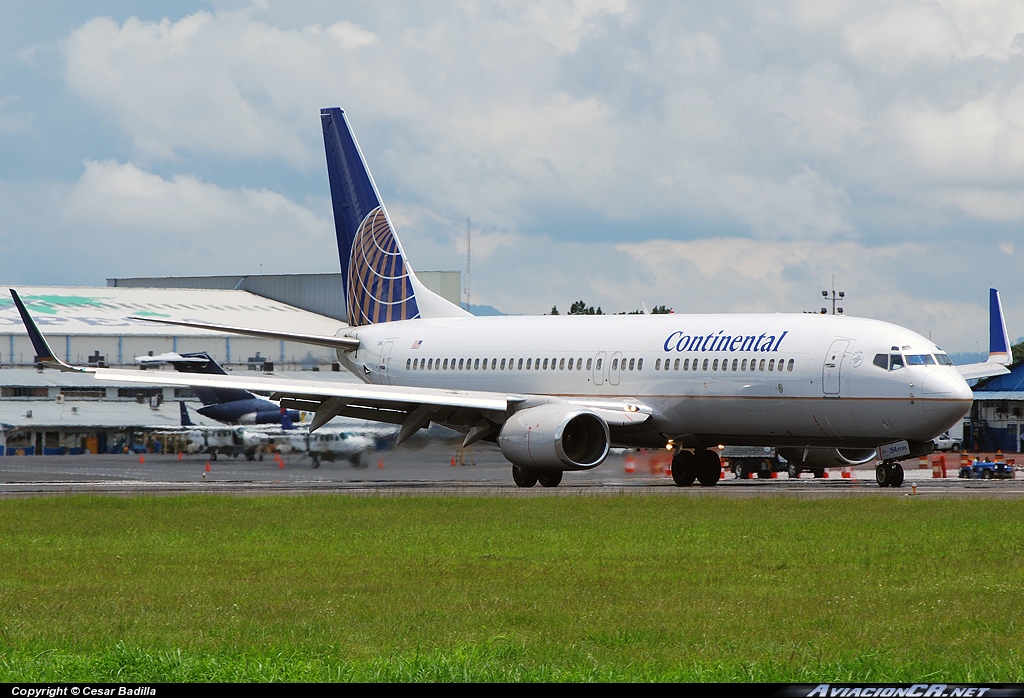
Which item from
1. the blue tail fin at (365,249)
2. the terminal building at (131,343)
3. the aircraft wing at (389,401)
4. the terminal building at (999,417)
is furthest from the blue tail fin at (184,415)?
the terminal building at (999,417)

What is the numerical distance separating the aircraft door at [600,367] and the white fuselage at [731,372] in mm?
24

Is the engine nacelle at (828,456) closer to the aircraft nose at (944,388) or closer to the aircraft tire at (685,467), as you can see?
the aircraft tire at (685,467)

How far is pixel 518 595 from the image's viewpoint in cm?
1368

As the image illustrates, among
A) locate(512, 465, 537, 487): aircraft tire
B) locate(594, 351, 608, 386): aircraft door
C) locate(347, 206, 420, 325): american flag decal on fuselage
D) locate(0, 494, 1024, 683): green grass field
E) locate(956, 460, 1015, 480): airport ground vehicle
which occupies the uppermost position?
locate(347, 206, 420, 325): american flag decal on fuselage

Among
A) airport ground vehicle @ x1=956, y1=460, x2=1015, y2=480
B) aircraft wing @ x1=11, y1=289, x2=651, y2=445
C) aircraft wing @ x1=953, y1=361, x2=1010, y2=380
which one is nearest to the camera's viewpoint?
aircraft wing @ x1=11, y1=289, x2=651, y2=445

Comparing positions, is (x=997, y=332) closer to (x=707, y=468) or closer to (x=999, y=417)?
(x=707, y=468)

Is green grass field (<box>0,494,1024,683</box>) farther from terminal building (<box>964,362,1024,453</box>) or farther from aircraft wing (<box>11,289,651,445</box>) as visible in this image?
terminal building (<box>964,362,1024,453</box>)

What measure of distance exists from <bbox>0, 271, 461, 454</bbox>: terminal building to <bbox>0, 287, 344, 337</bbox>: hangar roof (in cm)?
7

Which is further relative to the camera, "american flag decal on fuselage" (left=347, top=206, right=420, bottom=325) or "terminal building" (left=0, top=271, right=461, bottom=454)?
"terminal building" (left=0, top=271, right=461, bottom=454)

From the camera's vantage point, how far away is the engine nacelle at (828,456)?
114 feet

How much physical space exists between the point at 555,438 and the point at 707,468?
5134 mm

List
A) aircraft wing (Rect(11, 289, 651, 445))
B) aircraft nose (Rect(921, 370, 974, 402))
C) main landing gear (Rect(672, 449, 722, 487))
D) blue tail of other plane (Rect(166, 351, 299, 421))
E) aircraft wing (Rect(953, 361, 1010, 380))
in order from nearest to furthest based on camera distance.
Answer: aircraft nose (Rect(921, 370, 974, 402)) → aircraft wing (Rect(11, 289, 651, 445)) → main landing gear (Rect(672, 449, 722, 487)) → aircraft wing (Rect(953, 361, 1010, 380)) → blue tail of other plane (Rect(166, 351, 299, 421))

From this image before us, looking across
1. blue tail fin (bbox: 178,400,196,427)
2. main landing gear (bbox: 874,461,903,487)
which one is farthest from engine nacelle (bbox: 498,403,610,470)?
blue tail fin (bbox: 178,400,196,427)

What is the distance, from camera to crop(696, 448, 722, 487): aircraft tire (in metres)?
34.8
